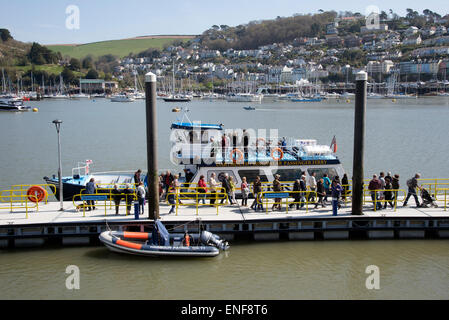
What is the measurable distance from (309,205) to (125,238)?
7125 millimetres

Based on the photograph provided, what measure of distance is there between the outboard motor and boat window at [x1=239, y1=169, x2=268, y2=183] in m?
3.98

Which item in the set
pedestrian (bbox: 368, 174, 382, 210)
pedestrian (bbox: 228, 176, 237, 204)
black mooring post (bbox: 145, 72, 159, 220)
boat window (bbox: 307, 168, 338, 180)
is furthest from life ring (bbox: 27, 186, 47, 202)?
pedestrian (bbox: 368, 174, 382, 210)

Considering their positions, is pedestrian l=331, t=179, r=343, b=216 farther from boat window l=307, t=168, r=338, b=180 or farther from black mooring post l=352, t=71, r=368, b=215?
boat window l=307, t=168, r=338, b=180

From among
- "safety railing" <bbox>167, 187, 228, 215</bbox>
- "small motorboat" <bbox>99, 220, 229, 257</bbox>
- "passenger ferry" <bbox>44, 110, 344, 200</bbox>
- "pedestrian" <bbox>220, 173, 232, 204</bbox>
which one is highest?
"passenger ferry" <bbox>44, 110, 344, 200</bbox>

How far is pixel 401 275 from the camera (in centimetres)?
1458

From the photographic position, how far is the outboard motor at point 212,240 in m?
15.0

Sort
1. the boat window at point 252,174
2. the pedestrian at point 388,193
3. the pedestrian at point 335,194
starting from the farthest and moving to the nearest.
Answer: the boat window at point 252,174 < the pedestrian at point 388,193 < the pedestrian at point 335,194

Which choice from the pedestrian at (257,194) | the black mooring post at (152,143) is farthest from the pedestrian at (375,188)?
the black mooring post at (152,143)

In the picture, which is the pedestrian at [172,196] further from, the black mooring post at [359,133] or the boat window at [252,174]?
the black mooring post at [359,133]

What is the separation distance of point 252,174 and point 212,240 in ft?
14.3

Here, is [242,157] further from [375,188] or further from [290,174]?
[375,188]

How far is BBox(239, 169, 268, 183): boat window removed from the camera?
18598 mm

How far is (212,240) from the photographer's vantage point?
15.1 meters
